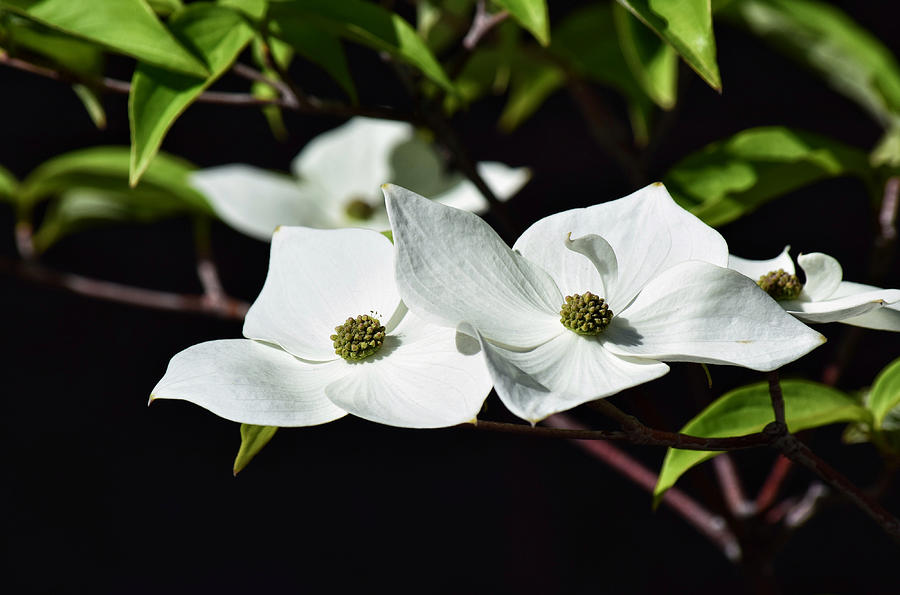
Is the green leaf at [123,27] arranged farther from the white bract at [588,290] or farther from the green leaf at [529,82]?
the green leaf at [529,82]

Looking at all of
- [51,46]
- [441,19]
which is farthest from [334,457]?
[51,46]

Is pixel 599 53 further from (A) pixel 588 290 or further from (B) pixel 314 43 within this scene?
(A) pixel 588 290

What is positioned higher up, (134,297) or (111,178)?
(111,178)

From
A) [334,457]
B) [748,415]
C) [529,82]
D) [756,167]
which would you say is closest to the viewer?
[748,415]

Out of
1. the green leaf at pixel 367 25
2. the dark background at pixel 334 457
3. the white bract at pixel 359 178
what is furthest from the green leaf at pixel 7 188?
the dark background at pixel 334 457

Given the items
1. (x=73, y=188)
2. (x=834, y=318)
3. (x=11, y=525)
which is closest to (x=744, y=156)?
(x=834, y=318)

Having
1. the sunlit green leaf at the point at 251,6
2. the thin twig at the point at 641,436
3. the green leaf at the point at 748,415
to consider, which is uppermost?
the sunlit green leaf at the point at 251,6
